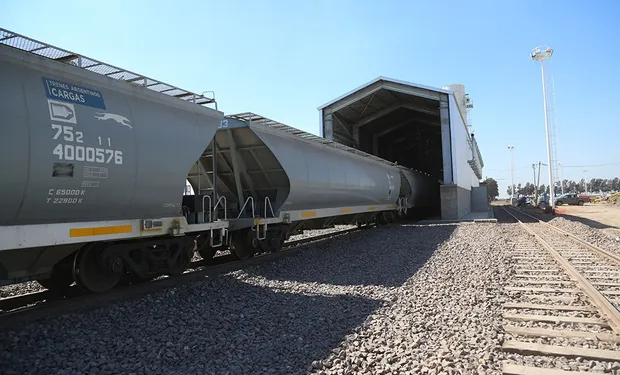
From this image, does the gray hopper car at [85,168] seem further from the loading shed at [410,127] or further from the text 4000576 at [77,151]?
the loading shed at [410,127]

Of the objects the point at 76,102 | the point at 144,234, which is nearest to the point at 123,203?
the point at 144,234

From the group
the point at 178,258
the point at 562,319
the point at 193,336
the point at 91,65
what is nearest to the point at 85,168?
the point at 91,65

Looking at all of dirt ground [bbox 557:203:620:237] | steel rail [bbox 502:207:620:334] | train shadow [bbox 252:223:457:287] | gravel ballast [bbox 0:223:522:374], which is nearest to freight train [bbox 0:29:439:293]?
gravel ballast [bbox 0:223:522:374]

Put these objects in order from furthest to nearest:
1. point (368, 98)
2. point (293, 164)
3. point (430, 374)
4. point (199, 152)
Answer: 1. point (368, 98)
2. point (293, 164)
3. point (199, 152)
4. point (430, 374)

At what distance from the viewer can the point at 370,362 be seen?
3826 millimetres

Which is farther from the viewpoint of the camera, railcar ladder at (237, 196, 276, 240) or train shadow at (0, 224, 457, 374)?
railcar ladder at (237, 196, 276, 240)

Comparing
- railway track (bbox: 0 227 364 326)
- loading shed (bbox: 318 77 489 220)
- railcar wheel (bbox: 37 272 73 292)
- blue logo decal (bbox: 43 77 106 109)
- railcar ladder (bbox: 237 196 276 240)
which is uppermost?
loading shed (bbox: 318 77 489 220)

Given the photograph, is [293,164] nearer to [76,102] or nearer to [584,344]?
[76,102]

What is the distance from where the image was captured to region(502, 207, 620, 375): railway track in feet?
12.3

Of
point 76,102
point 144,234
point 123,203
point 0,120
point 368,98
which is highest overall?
point 368,98

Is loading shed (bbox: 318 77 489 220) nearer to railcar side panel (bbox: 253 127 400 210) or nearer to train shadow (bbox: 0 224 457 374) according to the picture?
railcar side panel (bbox: 253 127 400 210)

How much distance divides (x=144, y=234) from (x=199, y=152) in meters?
1.81

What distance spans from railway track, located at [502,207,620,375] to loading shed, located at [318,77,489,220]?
51.5 feet

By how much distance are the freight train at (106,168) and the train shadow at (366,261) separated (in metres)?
1.54
